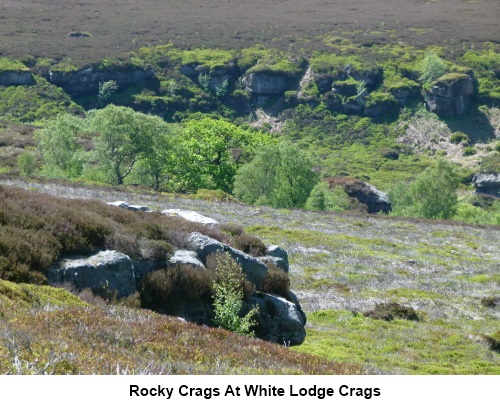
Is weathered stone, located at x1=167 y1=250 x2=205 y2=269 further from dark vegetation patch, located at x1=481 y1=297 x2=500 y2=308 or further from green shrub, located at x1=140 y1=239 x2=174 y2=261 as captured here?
dark vegetation patch, located at x1=481 y1=297 x2=500 y2=308

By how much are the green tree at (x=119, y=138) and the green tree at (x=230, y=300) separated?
59.0 metres

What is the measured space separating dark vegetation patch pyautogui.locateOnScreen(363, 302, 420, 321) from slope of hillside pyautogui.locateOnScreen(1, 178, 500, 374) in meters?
0.43

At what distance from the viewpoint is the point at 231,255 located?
2100 cm

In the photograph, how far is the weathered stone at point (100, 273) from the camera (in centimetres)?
1672

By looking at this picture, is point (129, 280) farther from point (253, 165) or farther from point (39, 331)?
point (253, 165)

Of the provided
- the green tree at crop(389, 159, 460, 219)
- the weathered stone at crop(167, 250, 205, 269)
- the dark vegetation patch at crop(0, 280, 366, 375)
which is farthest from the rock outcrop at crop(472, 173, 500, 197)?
the dark vegetation patch at crop(0, 280, 366, 375)

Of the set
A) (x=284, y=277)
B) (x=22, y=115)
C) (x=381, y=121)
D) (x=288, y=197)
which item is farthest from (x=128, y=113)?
(x=381, y=121)

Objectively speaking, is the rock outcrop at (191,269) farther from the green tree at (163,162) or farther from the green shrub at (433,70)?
the green shrub at (433,70)

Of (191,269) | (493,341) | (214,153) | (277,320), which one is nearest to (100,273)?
(191,269)

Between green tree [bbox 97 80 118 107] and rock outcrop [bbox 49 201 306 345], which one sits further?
green tree [bbox 97 80 118 107]

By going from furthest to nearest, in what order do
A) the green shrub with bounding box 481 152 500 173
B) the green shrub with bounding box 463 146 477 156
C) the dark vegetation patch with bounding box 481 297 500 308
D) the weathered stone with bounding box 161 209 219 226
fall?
the green shrub with bounding box 463 146 477 156, the green shrub with bounding box 481 152 500 173, the dark vegetation patch with bounding box 481 297 500 308, the weathered stone with bounding box 161 209 219 226

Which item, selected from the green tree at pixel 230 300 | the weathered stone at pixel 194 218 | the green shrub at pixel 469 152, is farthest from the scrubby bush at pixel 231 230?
the green shrub at pixel 469 152

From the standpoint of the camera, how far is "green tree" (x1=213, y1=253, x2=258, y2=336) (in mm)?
17969

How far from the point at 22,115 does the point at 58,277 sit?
154749mm
